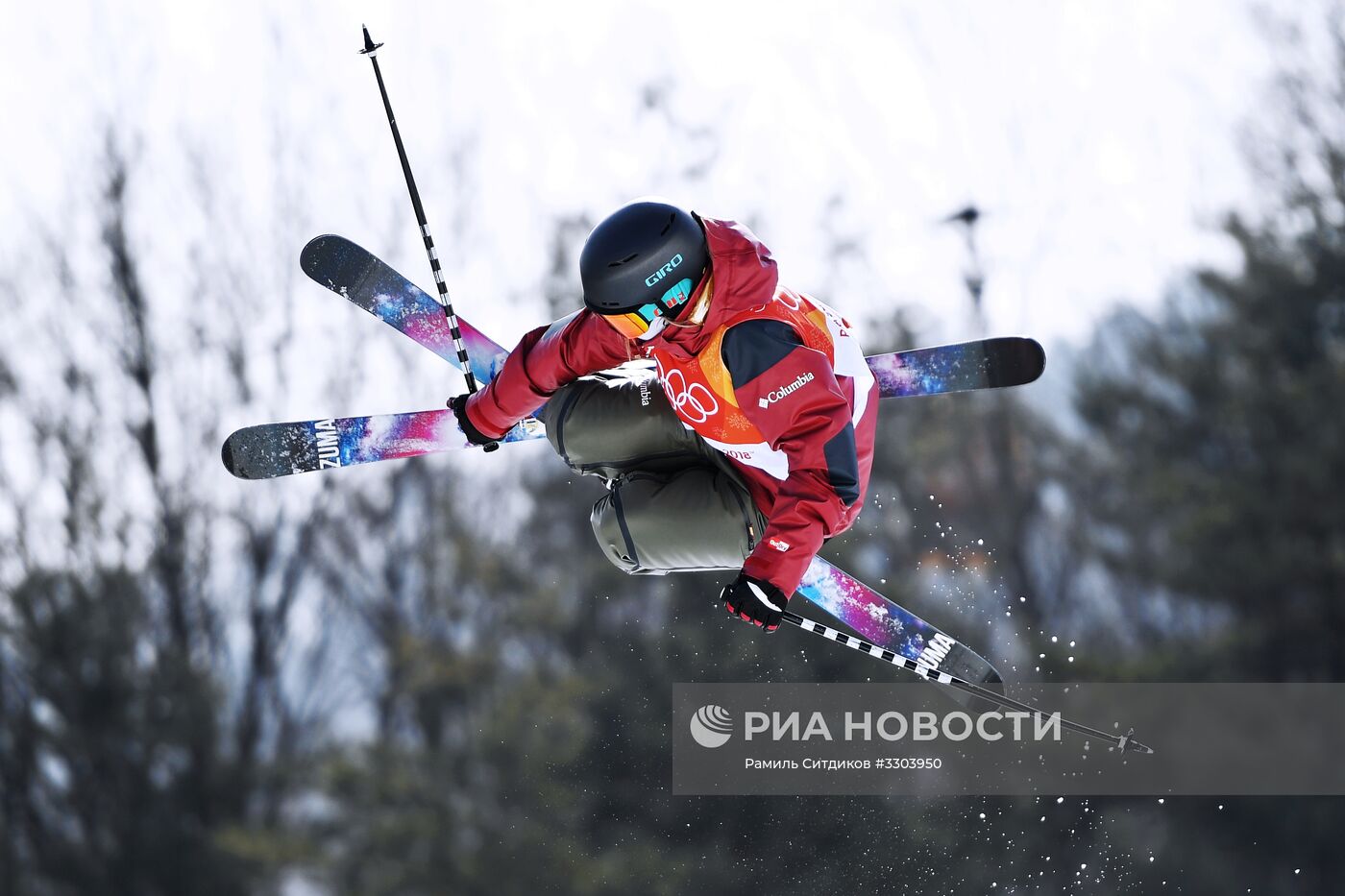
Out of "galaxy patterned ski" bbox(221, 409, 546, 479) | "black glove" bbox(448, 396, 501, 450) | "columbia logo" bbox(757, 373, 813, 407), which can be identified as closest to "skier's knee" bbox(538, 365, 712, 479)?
"black glove" bbox(448, 396, 501, 450)

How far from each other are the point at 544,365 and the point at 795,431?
0.76 m

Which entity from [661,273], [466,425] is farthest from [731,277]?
[466,425]

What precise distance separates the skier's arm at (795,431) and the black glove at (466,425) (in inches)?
34.8

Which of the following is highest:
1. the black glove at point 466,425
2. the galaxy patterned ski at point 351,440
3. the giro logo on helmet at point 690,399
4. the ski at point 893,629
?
the galaxy patterned ski at point 351,440

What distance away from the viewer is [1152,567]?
12664mm

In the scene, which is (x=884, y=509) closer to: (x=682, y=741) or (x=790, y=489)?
(x=682, y=741)

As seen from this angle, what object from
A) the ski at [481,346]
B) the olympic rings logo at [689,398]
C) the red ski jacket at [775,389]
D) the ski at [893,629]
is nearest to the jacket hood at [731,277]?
the red ski jacket at [775,389]

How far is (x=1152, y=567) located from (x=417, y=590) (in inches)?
274

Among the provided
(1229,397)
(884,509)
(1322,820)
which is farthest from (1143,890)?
(1229,397)

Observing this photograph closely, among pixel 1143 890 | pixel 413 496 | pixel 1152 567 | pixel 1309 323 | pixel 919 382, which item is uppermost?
pixel 1309 323

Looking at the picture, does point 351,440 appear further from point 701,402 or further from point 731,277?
point 731,277

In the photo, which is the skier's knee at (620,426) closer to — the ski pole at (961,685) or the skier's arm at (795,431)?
the skier's arm at (795,431)

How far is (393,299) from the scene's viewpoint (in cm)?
379

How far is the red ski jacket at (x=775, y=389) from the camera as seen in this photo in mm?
2729
